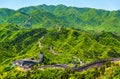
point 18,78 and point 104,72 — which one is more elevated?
point 104,72

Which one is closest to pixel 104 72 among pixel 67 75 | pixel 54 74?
pixel 67 75

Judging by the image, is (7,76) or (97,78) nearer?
(97,78)

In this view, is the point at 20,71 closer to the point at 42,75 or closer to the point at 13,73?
the point at 13,73

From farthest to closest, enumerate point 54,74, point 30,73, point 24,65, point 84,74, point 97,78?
point 24,65 < point 30,73 < point 54,74 < point 84,74 < point 97,78

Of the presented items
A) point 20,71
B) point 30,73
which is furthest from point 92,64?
point 20,71

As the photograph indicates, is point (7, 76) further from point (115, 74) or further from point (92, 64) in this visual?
point (115, 74)

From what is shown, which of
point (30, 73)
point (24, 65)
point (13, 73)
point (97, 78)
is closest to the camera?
point (97, 78)

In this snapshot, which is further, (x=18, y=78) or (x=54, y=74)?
(x=18, y=78)

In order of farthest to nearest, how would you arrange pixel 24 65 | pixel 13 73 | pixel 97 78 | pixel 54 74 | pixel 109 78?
1. pixel 24 65
2. pixel 13 73
3. pixel 54 74
4. pixel 97 78
5. pixel 109 78

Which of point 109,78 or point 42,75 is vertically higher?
point 109,78
